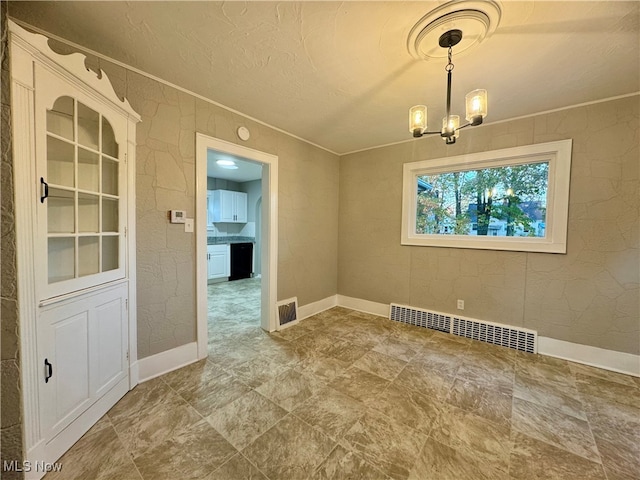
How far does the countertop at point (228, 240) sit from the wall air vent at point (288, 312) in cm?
330

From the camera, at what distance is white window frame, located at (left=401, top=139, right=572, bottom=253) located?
242 centimetres

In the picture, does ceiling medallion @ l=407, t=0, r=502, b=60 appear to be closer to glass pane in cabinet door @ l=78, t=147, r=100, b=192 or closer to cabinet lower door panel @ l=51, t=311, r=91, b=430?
glass pane in cabinet door @ l=78, t=147, r=100, b=192

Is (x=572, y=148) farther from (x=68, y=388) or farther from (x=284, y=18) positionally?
(x=68, y=388)

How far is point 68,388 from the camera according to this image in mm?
1405

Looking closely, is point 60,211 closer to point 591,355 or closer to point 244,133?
point 244,133

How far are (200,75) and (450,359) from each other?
3.43m

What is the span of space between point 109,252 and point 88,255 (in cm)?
14

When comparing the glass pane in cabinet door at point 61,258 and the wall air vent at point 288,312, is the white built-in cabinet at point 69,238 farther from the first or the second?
the wall air vent at point 288,312

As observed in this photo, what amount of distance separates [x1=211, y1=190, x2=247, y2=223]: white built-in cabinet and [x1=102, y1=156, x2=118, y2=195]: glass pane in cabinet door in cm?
454

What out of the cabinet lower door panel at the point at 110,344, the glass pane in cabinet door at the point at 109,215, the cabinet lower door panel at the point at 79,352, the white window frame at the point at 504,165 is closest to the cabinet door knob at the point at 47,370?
the cabinet lower door panel at the point at 79,352

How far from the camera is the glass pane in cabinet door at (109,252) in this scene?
5.60 ft

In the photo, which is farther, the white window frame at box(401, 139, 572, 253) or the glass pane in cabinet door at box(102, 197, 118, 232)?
the white window frame at box(401, 139, 572, 253)

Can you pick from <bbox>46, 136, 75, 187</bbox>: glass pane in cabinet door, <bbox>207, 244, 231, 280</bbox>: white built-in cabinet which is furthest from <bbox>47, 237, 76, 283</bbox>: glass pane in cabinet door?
<bbox>207, 244, 231, 280</bbox>: white built-in cabinet

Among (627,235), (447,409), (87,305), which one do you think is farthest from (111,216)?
(627,235)
